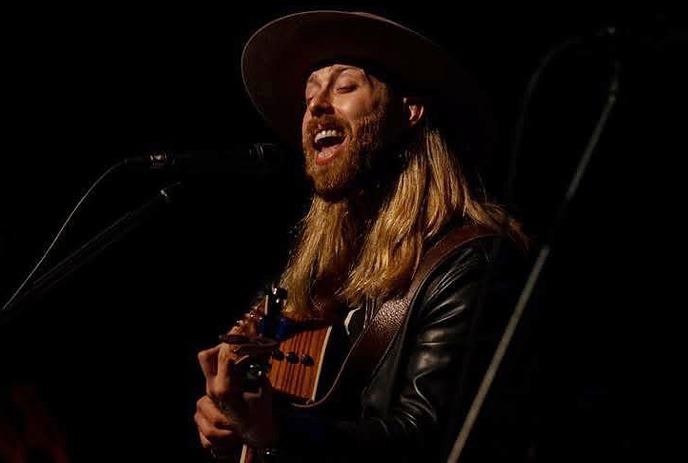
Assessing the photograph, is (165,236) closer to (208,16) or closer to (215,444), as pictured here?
(208,16)

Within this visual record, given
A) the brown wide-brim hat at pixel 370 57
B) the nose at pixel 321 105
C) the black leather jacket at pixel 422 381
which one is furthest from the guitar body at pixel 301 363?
the brown wide-brim hat at pixel 370 57

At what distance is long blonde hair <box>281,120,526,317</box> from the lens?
2369 millimetres

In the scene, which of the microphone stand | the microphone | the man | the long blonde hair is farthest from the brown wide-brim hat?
the microphone stand

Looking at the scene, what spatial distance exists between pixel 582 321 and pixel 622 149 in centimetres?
38

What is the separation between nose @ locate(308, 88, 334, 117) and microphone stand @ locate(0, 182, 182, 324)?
0.69 meters

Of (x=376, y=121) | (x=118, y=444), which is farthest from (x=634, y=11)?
(x=118, y=444)

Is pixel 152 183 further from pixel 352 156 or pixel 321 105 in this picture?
pixel 352 156

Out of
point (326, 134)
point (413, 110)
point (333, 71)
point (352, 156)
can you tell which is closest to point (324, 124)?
point (326, 134)

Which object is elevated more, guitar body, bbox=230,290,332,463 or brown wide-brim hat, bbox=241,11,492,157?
brown wide-brim hat, bbox=241,11,492,157

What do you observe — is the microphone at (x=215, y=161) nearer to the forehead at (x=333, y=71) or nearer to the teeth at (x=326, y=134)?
the teeth at (x=326, y=134)

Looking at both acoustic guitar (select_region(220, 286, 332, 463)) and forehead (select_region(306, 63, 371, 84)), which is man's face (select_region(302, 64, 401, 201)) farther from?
acoustic guitar (select_region(220, 286, 332, 463))

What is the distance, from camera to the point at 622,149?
1.32 meters

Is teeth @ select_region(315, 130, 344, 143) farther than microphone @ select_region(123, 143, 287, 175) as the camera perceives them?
Yes

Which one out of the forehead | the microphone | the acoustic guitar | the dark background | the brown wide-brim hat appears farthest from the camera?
the dark background
